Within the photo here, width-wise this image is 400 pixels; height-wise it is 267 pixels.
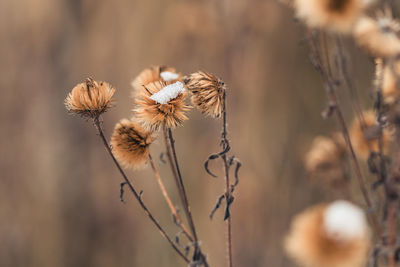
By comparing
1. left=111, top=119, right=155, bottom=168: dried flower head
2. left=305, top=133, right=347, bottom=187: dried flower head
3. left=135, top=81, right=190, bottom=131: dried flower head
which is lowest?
left=305, top=133, right=347, bottom=187: dried flower head

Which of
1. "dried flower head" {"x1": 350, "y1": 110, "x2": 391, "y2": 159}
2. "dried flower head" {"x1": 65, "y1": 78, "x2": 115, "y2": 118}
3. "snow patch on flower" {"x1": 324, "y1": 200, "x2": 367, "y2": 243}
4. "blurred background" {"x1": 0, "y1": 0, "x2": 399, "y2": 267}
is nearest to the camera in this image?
"snow patch on flower" {"x1": 324, "y1": 200, "x2": 367, "y2": 243}

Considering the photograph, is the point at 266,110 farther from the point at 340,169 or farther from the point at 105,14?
the point at 340,169

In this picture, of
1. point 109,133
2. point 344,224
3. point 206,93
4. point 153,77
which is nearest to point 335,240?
point 344,224

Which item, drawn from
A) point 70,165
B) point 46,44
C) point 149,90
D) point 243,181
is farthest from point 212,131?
point 149,90

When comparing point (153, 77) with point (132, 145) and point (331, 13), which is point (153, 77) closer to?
point (132, 145)

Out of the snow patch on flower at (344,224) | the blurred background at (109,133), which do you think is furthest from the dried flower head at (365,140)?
the blurred background at (109,133)

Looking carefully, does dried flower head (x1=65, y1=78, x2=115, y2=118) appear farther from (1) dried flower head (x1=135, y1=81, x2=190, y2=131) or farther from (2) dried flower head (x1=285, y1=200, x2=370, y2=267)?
(2) dried flower head (x1=285, y1=200, x2=370, y2=267)

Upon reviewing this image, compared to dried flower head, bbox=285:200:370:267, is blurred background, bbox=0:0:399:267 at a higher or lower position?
higher

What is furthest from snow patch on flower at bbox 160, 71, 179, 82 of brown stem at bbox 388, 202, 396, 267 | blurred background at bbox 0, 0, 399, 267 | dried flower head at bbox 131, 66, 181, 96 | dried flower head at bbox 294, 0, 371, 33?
blurred background at bbox 0, 0, 399, 267
